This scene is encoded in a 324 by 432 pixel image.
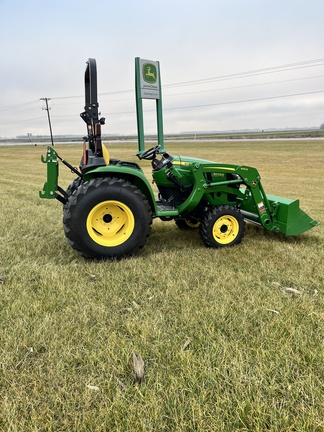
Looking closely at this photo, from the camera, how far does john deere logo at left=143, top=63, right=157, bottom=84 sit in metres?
5.73

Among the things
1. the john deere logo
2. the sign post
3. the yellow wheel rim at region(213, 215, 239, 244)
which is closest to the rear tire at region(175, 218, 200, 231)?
the yellow wheel rim at region(213, 215, 239, 244)

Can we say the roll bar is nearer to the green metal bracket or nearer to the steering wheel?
the green metal bracket

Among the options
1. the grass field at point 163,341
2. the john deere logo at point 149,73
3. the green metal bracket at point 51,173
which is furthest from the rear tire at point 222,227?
the john deere logo at point 149,73

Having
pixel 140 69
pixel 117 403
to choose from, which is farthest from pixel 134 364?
pixel 140 69

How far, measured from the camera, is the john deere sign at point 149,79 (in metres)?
5.67

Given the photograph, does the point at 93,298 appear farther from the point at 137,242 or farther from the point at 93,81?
the point at 93,81

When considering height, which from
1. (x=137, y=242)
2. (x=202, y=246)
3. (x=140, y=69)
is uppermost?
(x=140, y=69)

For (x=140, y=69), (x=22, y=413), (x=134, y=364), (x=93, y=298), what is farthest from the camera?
(x=140, y=69)

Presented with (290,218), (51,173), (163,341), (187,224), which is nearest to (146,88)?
(187,224)

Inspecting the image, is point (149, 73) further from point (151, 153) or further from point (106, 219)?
point (106, 219)

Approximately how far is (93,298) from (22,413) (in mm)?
1132

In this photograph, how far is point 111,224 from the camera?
3.57m

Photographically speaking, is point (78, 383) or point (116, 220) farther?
point (116, 220)

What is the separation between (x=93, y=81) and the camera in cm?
352
